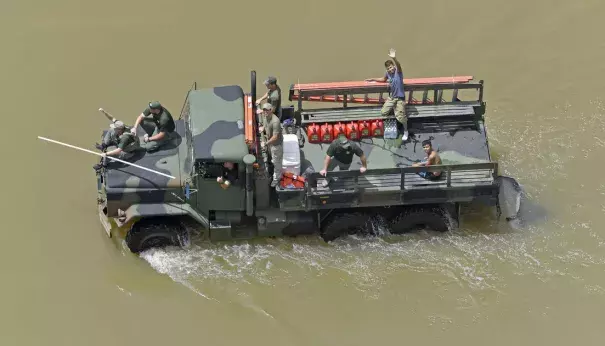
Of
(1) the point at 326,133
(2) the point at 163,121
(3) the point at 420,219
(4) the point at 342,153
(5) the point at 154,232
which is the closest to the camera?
(4) the point at 342,153

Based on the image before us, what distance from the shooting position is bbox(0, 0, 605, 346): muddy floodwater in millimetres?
13414

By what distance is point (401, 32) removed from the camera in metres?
18.6

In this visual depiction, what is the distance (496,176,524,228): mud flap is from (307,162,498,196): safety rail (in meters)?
1.16

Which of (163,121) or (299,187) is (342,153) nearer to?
(299,187)

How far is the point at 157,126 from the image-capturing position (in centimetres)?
1415

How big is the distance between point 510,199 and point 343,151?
335cm

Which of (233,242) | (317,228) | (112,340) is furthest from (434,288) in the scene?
(112,340)

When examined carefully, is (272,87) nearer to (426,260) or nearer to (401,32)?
(426,260)

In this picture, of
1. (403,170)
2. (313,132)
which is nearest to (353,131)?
(313,132)

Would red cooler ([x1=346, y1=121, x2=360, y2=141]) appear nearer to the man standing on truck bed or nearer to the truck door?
the man standing on truck bed

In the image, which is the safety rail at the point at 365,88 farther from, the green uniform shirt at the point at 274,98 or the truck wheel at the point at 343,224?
the truck wheel at the point at 343,224

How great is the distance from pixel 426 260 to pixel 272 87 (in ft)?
12.8

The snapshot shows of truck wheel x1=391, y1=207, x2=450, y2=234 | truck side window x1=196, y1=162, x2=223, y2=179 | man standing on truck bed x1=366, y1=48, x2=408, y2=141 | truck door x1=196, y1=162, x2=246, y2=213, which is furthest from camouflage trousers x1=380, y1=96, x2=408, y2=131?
truck side window x1=196, y1=162, x2=223, y2=179

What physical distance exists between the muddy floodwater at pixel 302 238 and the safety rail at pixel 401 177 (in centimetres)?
127
